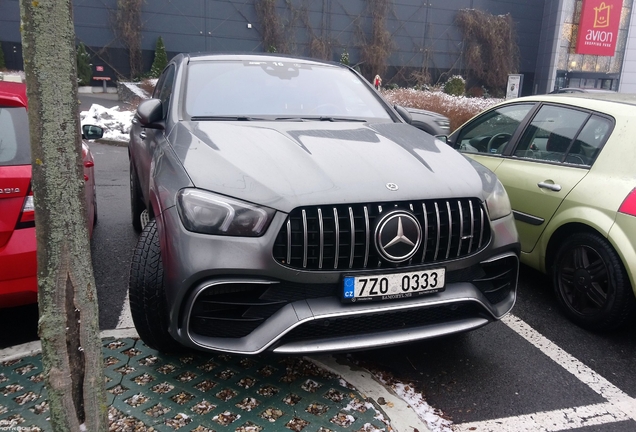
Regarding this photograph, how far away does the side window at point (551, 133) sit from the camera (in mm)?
3797

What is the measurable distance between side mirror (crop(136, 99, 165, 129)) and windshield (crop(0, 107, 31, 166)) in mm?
638

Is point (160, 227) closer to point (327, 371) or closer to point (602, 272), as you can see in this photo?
point (327, 371)

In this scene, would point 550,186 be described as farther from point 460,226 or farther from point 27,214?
point 27,214

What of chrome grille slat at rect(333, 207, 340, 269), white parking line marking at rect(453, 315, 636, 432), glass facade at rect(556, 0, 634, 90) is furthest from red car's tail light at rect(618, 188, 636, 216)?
glass facade at rect(556, 0, 634, 90)

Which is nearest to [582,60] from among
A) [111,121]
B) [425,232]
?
[111,121]

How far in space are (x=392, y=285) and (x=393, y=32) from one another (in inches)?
1160

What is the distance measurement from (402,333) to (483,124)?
291cm

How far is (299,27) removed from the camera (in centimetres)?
2770

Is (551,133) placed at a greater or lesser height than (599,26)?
lesser

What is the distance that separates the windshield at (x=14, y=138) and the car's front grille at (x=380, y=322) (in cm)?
170

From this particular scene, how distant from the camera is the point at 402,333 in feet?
8.11

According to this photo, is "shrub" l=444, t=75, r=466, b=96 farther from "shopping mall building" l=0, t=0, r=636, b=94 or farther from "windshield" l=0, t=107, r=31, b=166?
"windshield" l=0, t=107, r=31, b=166

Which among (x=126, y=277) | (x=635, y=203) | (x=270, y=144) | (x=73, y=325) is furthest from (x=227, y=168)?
(x=635, y=203)

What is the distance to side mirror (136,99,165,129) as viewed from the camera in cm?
326
